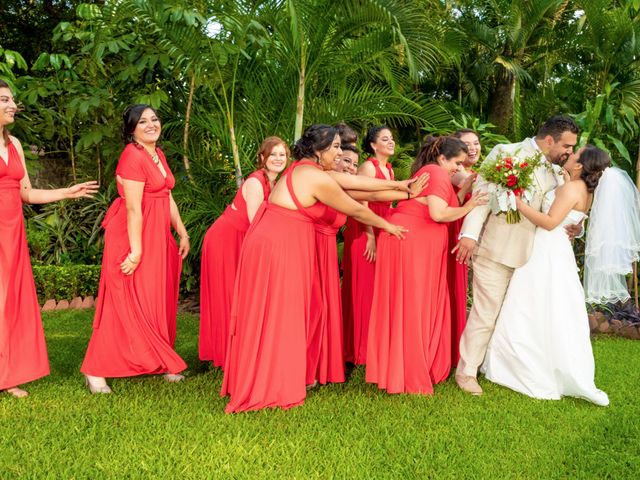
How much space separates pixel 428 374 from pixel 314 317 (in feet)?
3.43

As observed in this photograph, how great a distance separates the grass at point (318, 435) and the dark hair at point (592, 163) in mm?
1798

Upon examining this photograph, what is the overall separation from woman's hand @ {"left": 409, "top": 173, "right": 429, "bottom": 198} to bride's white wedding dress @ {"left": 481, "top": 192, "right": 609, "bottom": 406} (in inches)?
44.1

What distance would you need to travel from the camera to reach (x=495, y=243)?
17.3 ft

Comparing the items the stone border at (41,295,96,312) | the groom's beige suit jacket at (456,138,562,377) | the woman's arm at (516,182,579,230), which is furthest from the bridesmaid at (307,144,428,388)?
the stone border at (41,295,96,312)

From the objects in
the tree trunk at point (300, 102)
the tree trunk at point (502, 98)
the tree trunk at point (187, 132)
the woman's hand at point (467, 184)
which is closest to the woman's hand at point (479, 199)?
the woman's hand at point (467, 184)

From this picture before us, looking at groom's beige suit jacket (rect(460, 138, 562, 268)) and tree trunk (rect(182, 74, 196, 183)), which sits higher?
tree trunk (rect(182, 74, 196, 183))

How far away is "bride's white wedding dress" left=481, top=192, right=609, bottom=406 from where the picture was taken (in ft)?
16.8

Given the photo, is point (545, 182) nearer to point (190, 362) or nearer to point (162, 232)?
point (162, 232)

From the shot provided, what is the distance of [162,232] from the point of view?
5.33 metres

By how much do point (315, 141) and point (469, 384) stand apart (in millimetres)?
2403

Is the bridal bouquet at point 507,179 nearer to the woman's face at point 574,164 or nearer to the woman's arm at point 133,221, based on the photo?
the woman's face at point 574,164

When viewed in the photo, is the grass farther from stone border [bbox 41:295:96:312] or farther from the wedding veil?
stone border [bbox 41:295:96:312]

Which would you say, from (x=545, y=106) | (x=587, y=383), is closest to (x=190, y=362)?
(x=587, y=383)

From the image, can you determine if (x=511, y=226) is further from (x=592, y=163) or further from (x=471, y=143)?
(x=471, y=143)
